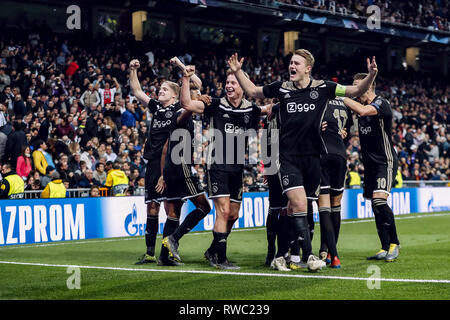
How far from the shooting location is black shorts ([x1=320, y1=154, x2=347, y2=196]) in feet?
28.4

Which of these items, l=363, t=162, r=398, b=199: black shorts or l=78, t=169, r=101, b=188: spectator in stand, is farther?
l=78, t=169, r=101, b=188: spectator in stand

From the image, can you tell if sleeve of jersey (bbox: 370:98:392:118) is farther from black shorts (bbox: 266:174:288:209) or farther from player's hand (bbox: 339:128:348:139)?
black shorts (bbox: 266:174:288:209)

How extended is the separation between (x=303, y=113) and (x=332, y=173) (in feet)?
5.47

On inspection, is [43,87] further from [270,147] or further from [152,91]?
[270,147]

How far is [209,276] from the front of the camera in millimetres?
7363

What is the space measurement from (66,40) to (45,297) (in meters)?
17.2

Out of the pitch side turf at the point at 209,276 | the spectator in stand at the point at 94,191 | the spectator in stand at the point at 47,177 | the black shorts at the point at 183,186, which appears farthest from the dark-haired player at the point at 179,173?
the spectator in stand at the point at 47,177

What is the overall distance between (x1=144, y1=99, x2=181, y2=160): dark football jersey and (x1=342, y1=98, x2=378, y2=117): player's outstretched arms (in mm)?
2141

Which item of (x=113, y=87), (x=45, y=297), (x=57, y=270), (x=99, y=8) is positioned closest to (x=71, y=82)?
(x=113, y=87)

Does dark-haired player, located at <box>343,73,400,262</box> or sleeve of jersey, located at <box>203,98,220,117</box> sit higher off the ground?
sleeve of jersey, located at <box>203,98,220,117</box>

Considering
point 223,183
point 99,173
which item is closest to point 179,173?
point 223,183

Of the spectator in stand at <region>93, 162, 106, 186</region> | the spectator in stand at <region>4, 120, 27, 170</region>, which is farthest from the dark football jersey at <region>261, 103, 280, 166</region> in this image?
the spectator in stand at <region>93, 162, 106, 186</region>

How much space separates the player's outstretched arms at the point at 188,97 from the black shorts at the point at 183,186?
113cm
